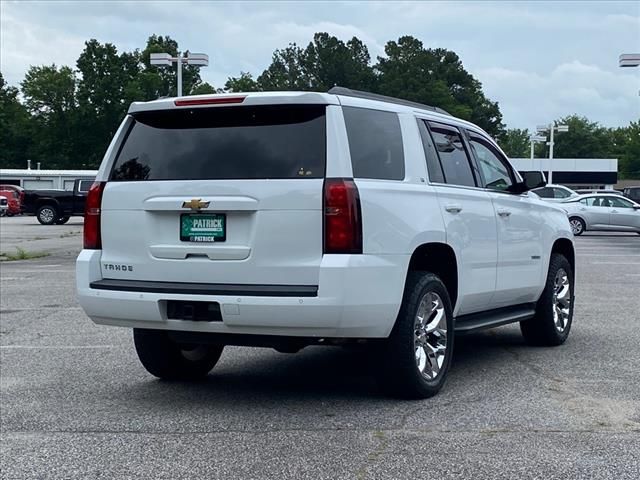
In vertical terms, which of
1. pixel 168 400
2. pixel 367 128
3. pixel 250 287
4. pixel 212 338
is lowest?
pixel 168 400

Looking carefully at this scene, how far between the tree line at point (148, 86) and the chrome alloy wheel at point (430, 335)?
248 ft

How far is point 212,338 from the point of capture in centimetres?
588

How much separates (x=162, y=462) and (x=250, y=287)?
47.6 inches

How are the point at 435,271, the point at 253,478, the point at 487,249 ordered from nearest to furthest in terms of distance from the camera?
1. the point at 253,478
2. the point at 435,271
3. the point at 487,249

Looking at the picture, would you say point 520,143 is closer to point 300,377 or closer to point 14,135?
point 14,135

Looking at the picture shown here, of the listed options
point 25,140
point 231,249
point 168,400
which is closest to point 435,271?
point 231,249

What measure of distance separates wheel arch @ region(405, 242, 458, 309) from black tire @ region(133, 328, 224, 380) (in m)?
1.83

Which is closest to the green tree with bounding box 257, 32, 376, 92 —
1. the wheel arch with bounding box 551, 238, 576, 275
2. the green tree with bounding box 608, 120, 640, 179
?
the green tree with bounding box 608, 120, 640, 179

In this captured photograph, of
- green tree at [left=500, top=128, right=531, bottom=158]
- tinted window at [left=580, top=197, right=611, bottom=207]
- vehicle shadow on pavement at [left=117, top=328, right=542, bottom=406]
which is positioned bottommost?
vehicle shadow on pavement at [left=117, top=328, right=542, bottom=406]

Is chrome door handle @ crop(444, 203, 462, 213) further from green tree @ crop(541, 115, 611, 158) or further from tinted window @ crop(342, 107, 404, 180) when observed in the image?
green tree @ crop(541, 115, 611, 158)

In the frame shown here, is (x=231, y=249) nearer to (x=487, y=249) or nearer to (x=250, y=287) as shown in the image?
(x=250, y=287)

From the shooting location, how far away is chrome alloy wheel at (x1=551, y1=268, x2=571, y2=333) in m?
8.43

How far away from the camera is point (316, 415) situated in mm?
5836

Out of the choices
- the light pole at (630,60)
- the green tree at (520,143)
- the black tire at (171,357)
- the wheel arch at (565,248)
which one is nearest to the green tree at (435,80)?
the green tree at (520,143)
